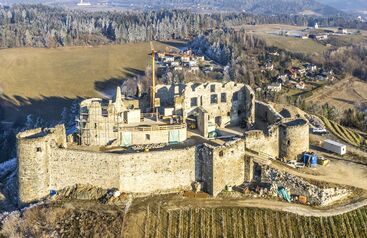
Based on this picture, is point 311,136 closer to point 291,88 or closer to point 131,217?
point 131,217

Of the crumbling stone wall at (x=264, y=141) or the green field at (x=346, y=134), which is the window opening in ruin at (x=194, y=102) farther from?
the green field at (x=346, y=134)

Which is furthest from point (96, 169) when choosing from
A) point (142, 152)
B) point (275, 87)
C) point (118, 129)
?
point (275, 87)

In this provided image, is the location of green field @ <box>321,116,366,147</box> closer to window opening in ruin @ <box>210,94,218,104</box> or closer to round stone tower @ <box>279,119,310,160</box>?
round stone tower @ <box>279,119,310,160</box>

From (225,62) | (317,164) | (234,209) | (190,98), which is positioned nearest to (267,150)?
(317,164)

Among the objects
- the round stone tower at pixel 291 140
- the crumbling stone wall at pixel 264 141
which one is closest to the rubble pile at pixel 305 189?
the crumbling stone wall at pixel 264 141

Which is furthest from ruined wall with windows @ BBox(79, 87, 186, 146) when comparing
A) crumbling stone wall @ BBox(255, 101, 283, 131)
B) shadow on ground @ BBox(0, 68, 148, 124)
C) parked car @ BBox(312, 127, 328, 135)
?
shadow on ground @ BBox(0, 68, 148, 124)
